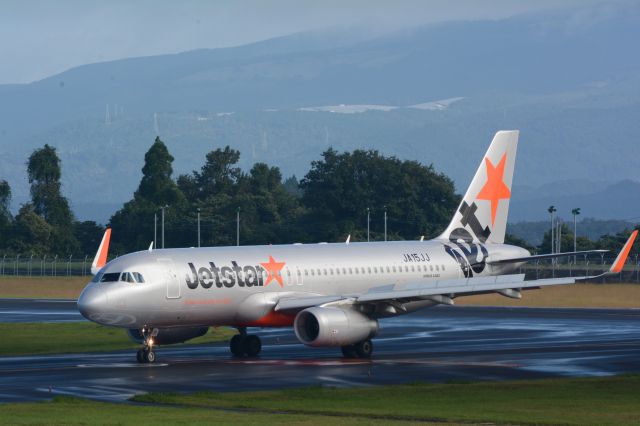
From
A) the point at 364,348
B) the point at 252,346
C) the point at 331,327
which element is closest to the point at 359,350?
the point at 364,348

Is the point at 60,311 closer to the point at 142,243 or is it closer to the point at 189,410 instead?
the point at 189,410

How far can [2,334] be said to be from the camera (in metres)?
59.5

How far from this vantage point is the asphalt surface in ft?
122

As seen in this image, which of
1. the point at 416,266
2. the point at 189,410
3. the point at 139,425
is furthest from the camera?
the point at 416,266

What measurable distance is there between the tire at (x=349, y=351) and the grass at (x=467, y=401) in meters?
10.4

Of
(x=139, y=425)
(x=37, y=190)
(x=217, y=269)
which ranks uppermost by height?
(x=37, y=190)

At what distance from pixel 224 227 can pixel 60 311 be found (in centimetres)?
7344

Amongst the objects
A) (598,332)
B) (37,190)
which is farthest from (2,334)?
(37,190)

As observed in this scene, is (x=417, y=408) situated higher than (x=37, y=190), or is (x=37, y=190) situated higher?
(x=37, y=190)

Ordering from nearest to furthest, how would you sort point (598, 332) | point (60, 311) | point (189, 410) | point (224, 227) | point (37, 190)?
point (189, 410), point (598, 332), point (60, 311), point (224, 227), point (37, 190)

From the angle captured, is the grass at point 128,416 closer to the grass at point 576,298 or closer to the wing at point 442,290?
the wing at point 442,290

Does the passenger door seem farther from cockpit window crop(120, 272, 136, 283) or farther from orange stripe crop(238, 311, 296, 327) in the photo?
orange stripe crop(238, 311, 296, 327)

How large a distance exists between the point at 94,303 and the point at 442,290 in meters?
12.1

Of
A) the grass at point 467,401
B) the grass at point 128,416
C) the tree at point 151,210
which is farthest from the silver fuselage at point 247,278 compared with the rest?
the tree at point 151,210
